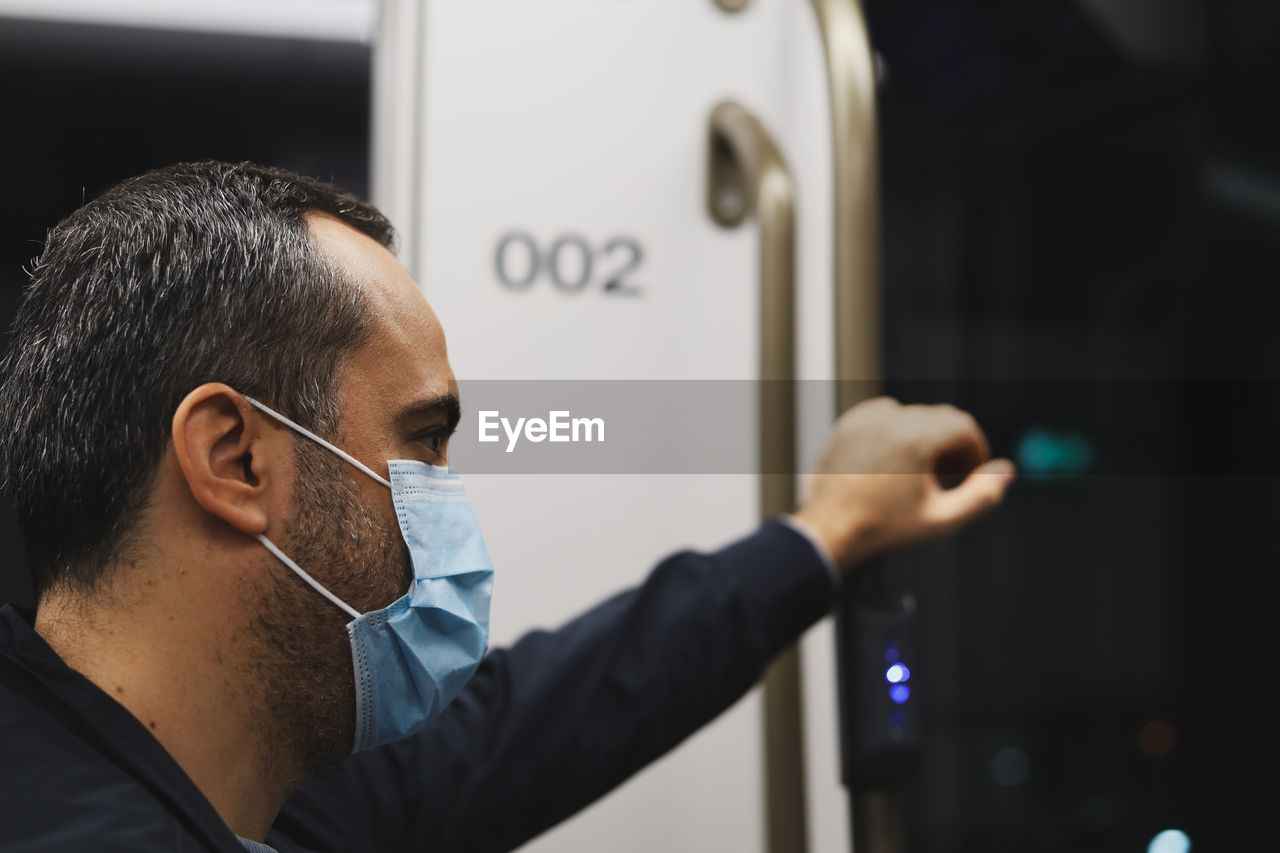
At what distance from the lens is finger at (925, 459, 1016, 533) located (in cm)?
89

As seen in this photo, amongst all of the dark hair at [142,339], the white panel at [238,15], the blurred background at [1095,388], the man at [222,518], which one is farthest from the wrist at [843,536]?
the blurred background at [1095,388]

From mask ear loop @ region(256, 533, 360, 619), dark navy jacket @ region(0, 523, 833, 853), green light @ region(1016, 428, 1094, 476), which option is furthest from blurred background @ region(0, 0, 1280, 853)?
mask ear loop @ region(256, 533, 360, 619)

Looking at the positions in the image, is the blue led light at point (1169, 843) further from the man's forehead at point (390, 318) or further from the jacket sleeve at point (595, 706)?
the man's forehead at point (390, 318)

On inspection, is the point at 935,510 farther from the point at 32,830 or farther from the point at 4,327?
the point at 4,327

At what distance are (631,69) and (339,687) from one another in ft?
1.94

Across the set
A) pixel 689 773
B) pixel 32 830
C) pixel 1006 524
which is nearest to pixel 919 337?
pixel 1006 524

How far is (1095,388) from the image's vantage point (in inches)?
76.8

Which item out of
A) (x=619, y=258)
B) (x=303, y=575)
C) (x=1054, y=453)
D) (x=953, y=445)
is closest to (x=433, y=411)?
(x=303, y=575)

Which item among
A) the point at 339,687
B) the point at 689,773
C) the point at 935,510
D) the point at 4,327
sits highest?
the point at 4,327

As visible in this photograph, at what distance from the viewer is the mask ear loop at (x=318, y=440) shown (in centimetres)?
69

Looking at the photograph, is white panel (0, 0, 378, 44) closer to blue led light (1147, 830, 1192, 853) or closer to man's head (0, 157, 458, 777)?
man's head (0, 157, 458, 777)

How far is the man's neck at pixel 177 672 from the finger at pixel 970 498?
0.54m

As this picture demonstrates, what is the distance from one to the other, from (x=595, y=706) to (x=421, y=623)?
22 cm

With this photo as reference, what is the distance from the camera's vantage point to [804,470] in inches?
38.4
